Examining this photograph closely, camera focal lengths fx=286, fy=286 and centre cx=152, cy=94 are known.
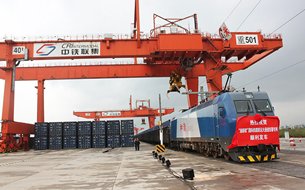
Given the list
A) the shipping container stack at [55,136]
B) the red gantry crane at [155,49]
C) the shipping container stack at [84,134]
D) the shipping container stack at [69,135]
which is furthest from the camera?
the shipping container stack at [84,134]

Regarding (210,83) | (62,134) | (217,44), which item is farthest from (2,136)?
(217,44)

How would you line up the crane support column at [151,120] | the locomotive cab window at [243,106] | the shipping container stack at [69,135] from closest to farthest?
1. the locomotive cab window at [243,106]
2. the shipping container stack at [69,135]
3. the crane support column at [151,120]

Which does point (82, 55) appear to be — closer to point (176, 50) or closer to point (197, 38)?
point (176, 50)

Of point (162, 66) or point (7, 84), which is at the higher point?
point (162, 66)

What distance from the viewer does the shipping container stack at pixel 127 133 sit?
37344 millimetres

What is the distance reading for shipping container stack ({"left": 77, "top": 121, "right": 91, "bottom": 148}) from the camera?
3669cm

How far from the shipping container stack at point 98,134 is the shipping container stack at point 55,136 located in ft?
13.6

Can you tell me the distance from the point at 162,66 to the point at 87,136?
44.7 feet

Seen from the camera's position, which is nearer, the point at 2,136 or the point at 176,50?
the point at 176,50

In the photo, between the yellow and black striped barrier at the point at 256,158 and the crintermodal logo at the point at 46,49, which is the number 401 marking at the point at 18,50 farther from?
the yellow and black striped barrier at the point at 256,158

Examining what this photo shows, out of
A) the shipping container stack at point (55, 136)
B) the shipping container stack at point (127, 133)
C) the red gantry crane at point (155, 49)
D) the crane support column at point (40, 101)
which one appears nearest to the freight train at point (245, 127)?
the red gantry crane at point (155, 49)

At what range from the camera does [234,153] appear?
12.8 m

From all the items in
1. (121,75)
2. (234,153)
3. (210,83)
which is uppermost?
(121,75)

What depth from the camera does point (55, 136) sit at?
3603cm
